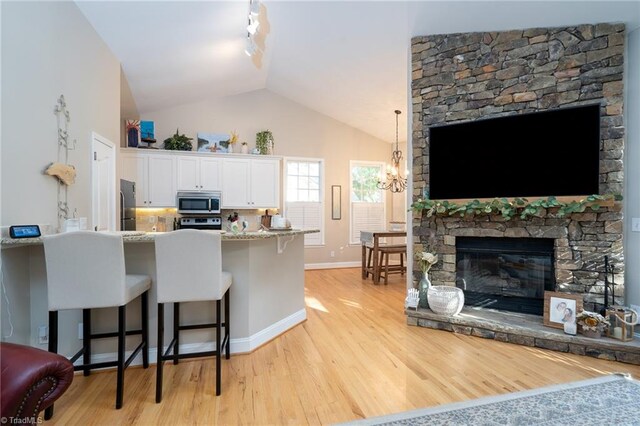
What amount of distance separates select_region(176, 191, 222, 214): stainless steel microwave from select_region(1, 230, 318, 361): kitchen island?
2.62 m

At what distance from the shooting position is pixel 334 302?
4.16 meters

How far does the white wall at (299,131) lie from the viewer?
5.84 metres

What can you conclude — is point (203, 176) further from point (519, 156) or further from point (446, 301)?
point (519, 156)

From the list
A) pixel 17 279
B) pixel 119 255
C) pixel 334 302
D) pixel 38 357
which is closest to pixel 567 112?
pixel 334 302

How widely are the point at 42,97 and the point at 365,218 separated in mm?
5673

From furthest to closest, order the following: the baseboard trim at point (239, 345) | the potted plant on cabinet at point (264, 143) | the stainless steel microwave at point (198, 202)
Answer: the potted plant on cabinet at point (264, 143) < the stainless steel microwave at point (198, 202) < the baseboard trim at point (239, 345)

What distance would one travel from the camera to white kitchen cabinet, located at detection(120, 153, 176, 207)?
515cm

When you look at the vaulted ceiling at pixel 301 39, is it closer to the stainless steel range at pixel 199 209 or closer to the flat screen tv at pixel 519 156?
the flat screen tv at pixel 519 156

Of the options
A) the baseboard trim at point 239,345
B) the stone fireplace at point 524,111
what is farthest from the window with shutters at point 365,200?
the baseboard trim at point 239,345

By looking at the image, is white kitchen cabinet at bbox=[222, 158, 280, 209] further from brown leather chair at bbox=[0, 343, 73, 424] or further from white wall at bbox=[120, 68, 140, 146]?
brown leather chair at bbox=[0, 343, 73, 424]

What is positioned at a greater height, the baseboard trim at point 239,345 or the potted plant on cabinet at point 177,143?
the potted plant on cabinet at point 177,143

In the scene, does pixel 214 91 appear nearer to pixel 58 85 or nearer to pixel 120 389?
pixel 58 85

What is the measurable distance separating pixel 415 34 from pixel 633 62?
6.62 ft

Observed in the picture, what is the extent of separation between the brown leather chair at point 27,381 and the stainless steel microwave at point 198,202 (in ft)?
13.9
